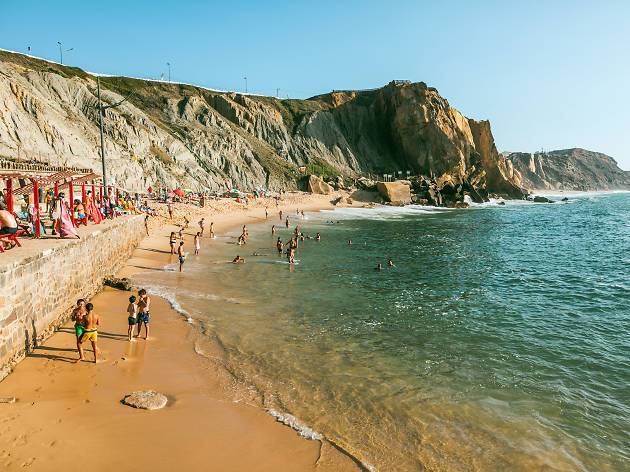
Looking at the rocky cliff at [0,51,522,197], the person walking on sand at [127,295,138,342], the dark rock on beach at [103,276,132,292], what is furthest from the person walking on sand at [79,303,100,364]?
the rocky cliff at [0,51,522,197]

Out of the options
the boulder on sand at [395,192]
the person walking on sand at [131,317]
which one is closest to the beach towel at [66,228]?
the person walking on sand at [131,317]

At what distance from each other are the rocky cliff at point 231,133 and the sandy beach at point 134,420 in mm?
21789

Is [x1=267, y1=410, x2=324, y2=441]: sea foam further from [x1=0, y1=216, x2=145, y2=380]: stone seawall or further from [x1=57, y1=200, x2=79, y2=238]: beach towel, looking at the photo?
[x1=57, y1=200, x2=79, y2=238]: beach towel

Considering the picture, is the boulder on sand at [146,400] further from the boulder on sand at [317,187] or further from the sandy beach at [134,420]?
the boulder on sand at [317,187]

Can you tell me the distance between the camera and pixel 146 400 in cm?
827

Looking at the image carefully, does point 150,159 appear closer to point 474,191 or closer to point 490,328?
point 490,328

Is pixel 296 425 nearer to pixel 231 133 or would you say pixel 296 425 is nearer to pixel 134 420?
pixel 134 420

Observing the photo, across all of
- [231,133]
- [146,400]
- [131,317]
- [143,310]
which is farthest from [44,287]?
[231,133]

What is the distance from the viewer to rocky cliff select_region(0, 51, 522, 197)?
43.6 m

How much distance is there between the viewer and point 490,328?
14.3 metres

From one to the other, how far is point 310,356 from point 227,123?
74895mm

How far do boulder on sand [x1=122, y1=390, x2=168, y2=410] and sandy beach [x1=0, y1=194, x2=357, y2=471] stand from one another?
0.45ft

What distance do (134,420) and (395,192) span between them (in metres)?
72.5

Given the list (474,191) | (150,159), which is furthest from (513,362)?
(474,191)
